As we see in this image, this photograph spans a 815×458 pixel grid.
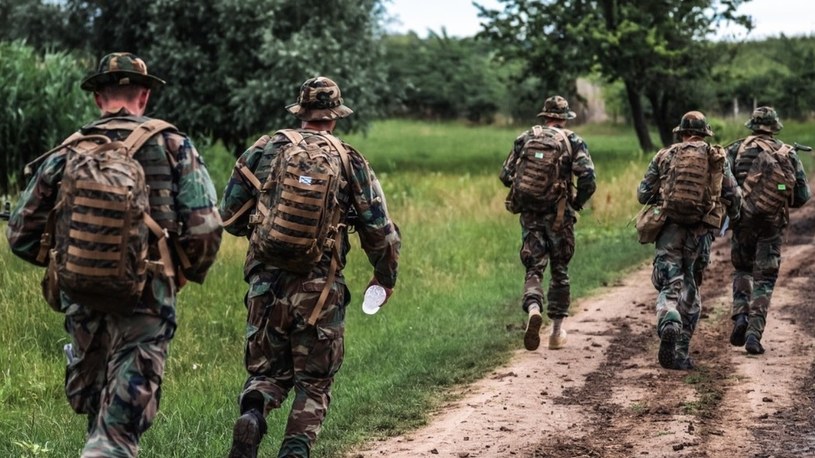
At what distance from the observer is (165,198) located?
14.3 ft

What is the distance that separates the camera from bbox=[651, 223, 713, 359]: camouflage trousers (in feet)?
27.8

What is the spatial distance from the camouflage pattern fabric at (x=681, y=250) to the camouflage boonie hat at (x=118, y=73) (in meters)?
5.23

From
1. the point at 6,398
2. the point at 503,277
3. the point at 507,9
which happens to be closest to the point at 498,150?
the point at 507,9

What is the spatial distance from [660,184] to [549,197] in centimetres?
95

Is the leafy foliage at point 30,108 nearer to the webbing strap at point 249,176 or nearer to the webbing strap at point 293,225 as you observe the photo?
the webbing strap at point 249,176

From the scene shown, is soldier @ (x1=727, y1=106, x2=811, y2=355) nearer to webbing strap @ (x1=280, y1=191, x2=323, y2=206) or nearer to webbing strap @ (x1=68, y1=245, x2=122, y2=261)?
webbing strap @ (x1=280, y1=191, x2=323, y2=206)

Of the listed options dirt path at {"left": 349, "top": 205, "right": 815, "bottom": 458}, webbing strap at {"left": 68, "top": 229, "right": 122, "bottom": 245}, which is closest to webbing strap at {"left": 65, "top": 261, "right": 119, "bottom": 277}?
webbing strap at {"left": 68, "top": 229, "right": 122, "bottom": 245}

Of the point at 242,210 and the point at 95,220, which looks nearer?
the point at 95,220

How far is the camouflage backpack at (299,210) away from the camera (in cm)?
500

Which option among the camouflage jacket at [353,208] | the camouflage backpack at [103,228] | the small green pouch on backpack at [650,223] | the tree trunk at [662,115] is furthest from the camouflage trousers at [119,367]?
the tree trunk at [662,115]

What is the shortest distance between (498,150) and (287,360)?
30.7 m

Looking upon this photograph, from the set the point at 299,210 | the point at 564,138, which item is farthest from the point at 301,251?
the point at 564,138

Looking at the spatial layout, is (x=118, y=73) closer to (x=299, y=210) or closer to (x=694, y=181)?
(x=299, y=210)

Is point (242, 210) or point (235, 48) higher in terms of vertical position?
point (235, 48)
